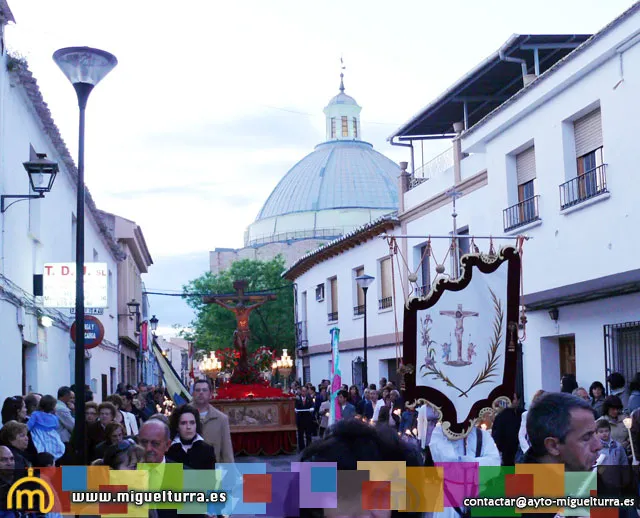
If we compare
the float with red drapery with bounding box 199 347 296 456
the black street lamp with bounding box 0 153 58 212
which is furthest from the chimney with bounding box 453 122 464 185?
the black street lamp with bounding box 0 153 58 212

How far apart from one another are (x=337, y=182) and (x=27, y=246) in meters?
53.5

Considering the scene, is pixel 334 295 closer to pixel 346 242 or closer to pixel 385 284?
pixel 346 242

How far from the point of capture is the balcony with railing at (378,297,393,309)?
27.6 meters

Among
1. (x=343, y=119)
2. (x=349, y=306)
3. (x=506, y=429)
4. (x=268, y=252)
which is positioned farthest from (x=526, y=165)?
(x=343, y=119)

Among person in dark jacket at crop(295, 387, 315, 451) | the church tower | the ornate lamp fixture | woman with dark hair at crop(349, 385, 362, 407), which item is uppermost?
the church tower

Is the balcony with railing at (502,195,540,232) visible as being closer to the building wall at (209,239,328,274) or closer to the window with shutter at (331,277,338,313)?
the window with shutter at (331,277,338,313)

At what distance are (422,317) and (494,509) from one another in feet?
12.2

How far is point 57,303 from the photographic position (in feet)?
49.0

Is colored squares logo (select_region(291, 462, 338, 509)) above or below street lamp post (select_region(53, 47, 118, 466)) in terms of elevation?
below

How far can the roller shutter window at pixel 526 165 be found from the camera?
17.0 metres

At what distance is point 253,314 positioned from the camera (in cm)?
4872

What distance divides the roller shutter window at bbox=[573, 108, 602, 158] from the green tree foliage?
2965 cm

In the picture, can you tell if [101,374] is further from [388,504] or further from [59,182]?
[388,504]

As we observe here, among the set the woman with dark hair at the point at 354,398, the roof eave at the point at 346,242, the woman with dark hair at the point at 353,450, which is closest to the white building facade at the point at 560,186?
the roof eave at the point at 346,242
